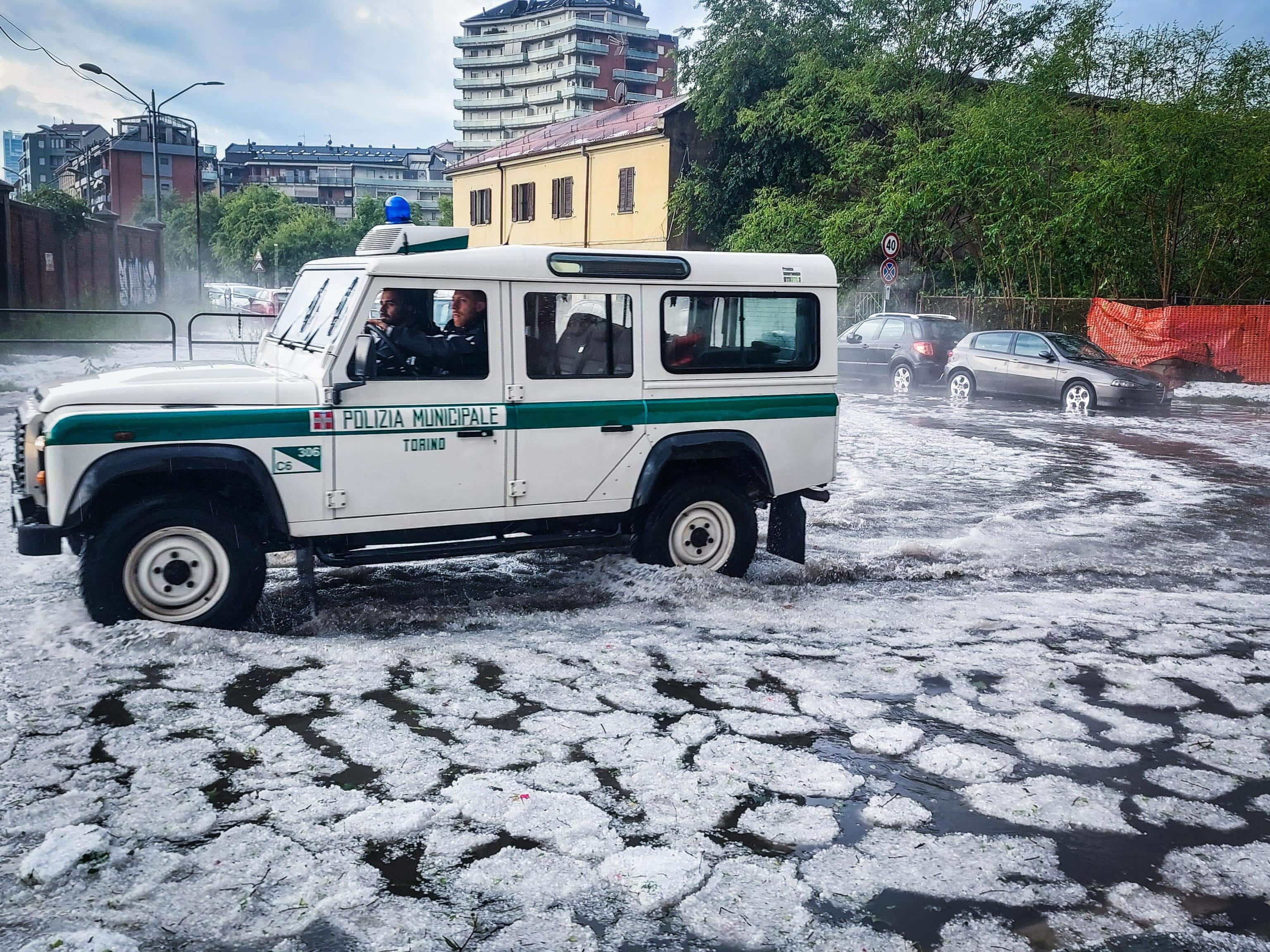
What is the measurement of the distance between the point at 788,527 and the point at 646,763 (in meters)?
3.41

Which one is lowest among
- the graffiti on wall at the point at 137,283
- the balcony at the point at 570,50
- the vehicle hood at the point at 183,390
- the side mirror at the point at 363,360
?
the vehicle hood at the point at 183,390

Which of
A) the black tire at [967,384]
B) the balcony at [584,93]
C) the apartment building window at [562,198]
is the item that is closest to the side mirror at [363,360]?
the black tire at [967,384]

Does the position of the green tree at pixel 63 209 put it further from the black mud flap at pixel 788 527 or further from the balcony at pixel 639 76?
the balcony at pixel 639 76

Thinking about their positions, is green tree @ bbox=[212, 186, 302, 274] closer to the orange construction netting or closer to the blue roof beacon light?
the orange construction netting

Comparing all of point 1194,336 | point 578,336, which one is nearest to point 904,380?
point 1194,336

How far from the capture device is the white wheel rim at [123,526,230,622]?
5551 mm

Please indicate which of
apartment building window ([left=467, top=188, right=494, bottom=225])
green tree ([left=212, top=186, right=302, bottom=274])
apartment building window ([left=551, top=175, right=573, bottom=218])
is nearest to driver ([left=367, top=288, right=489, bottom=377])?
apartment building window ([left=551, top=175, right=573, bottom=218])

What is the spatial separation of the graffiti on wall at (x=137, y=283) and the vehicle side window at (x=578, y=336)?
130ft

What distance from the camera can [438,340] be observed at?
20.0 feet

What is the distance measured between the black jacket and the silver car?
50.6 ft

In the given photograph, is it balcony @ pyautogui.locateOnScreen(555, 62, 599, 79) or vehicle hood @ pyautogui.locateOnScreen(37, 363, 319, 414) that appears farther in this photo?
balcony @ pyautogui.locateOnScreen(555, 62, 599, 79)

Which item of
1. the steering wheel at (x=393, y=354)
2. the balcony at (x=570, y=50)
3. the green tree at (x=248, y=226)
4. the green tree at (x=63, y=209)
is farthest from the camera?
the balcony at (x=570, y=50)

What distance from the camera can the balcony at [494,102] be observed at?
11438 cm

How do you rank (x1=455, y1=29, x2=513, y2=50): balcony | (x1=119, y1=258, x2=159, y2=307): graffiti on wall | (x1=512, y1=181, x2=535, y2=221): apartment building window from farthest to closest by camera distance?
(x1=455, y1=29, x2=513, y2=50): balcony
(x1=512, y1=181, x2=535, y2=221): apartment building window
(x1=119, y1=258, x2=159, y2=307): graffiti on wall
